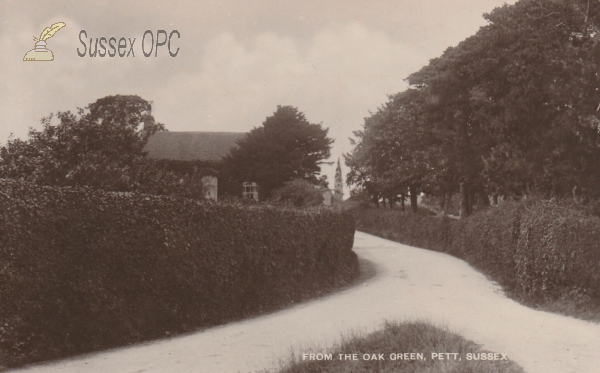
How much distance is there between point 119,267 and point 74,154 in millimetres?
12676

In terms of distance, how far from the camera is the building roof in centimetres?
3928

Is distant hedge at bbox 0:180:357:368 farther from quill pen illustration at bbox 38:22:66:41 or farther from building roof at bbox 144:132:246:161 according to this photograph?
building roof at bbox 144:132:246:161

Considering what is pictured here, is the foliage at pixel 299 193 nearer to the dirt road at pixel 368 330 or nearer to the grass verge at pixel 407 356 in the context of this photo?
the dirt road at pixel 368 330

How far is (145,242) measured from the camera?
10211 mm

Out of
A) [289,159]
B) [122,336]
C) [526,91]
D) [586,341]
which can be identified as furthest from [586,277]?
[289,159]

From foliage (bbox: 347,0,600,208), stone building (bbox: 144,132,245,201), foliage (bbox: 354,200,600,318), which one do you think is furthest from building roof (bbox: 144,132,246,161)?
foliage (bbox: 354,200,600,318)

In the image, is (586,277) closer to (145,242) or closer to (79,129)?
(145,242)

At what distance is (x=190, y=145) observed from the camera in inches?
1597

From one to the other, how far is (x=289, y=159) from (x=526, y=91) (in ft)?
53.0

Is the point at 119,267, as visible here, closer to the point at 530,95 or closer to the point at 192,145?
the point at 530,95

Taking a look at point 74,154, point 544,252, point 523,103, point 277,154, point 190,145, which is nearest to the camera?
point 544,252

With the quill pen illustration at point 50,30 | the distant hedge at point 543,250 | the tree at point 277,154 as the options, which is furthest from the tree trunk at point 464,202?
the quill pen illustration at point 50,30

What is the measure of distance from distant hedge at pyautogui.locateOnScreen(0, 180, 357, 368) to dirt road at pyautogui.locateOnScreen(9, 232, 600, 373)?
0.48 m

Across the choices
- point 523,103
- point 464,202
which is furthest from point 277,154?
point 523,103
